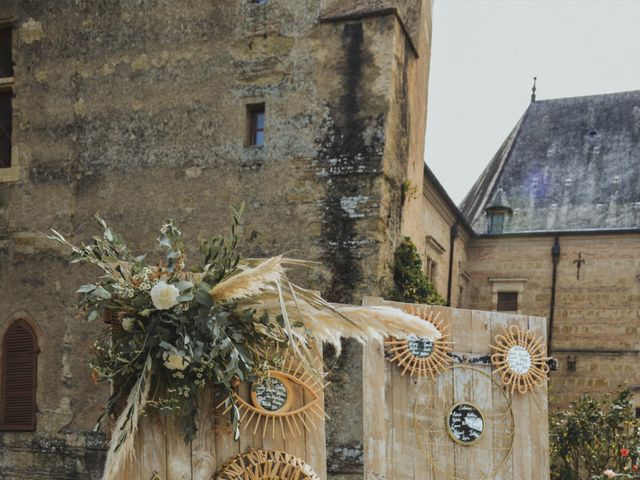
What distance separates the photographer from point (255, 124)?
1244 cm

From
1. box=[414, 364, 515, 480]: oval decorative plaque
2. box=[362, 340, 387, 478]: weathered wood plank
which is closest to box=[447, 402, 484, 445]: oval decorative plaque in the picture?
box=[414, 364, 515, 480]: oval decorative plaque

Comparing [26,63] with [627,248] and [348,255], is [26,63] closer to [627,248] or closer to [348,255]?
Answer: [348,255]

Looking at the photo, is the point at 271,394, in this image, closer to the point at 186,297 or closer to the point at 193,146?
the point at 186,297

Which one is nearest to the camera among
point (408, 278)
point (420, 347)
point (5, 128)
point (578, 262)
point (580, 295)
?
point (420, 347)

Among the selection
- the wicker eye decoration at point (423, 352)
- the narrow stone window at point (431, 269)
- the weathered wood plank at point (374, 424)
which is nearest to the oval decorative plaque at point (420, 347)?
the wicker eye decoration at point (423, 352)

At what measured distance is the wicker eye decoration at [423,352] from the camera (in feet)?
18.7

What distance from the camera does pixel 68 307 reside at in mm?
12875

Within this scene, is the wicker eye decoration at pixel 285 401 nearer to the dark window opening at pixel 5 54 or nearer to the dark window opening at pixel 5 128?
the dark window opening at pixel 5 128

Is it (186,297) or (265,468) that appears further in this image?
(265,468)

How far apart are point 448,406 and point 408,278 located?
6352mm

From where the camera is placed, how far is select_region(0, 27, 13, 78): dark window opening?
14.1 meters

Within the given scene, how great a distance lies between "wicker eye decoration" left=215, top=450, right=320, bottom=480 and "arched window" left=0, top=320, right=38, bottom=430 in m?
9.69

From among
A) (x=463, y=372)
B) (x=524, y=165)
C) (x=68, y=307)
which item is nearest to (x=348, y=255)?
(x=68, y=307)

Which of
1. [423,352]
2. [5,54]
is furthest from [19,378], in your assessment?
[423,352]
